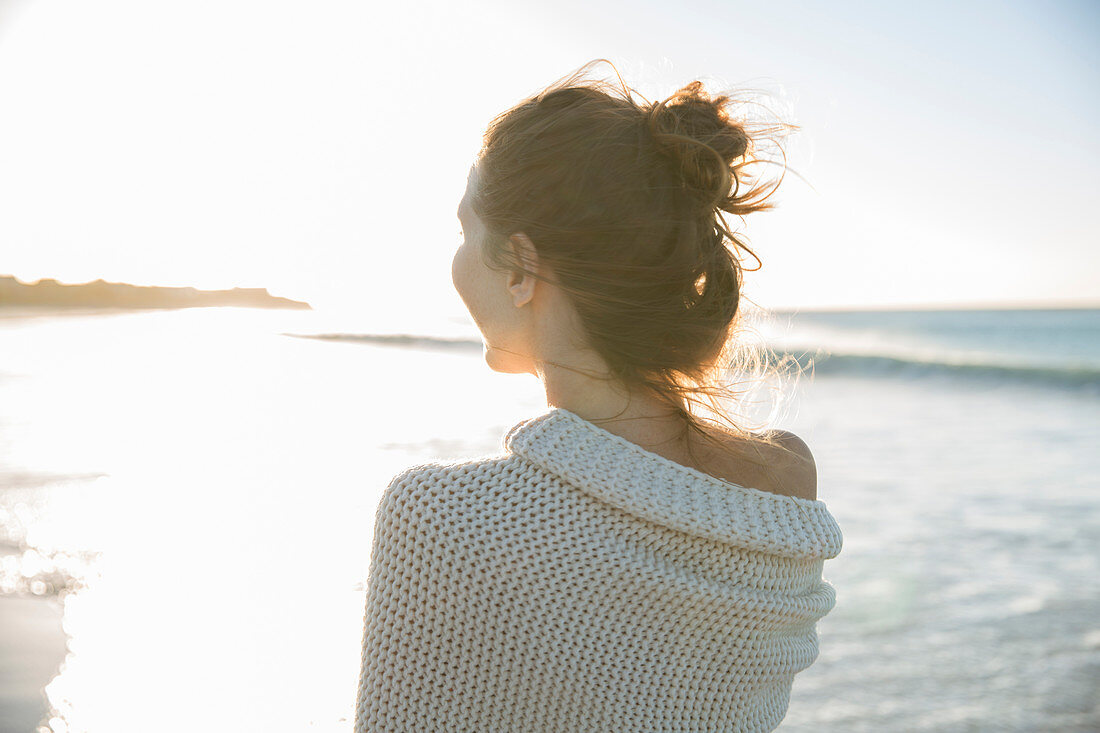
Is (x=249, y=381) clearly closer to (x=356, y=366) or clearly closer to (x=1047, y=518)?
(x=356, y=366)

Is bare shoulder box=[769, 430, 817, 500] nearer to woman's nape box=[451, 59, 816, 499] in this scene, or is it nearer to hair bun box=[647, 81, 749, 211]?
woman's nape box=[451, 59, 816, 499]

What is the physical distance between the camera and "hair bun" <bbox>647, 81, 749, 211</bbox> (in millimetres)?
1235

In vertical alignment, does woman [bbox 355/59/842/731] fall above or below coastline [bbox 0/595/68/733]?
above

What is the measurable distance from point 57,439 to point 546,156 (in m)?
7.16

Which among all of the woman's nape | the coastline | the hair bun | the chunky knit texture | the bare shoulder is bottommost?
the coastline

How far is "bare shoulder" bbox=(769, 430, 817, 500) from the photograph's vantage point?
1.37 meters

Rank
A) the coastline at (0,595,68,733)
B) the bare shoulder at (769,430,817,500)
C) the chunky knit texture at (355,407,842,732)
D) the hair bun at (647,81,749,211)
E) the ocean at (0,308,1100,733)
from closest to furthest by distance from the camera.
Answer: the chunky knit texture at (355,407,842,732)
the hair bun at (647,81,749,211)
the bare shoulder at (769,430,817,500)
the coastline at (0,595,68,733)
the ocean at (0,308,1100,733)

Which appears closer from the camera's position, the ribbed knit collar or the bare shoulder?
the ribbed knit collar

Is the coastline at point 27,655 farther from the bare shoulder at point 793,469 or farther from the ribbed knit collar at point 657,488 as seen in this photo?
the bare shoulder at point 793,469

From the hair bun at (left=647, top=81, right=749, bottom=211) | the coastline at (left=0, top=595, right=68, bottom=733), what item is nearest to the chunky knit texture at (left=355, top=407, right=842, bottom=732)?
the hair bun at (left=647, top=81, right=749, bottom=211)

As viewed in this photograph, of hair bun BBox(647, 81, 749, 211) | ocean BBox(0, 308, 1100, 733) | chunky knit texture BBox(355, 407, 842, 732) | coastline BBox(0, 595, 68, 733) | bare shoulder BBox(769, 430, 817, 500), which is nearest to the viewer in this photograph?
chunky knit texture BBox(355, 407, 842, 732)

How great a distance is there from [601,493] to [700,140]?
22.4 inches

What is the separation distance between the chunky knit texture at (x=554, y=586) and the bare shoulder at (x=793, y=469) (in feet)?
0.43

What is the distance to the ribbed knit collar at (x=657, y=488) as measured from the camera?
1.14 metres
